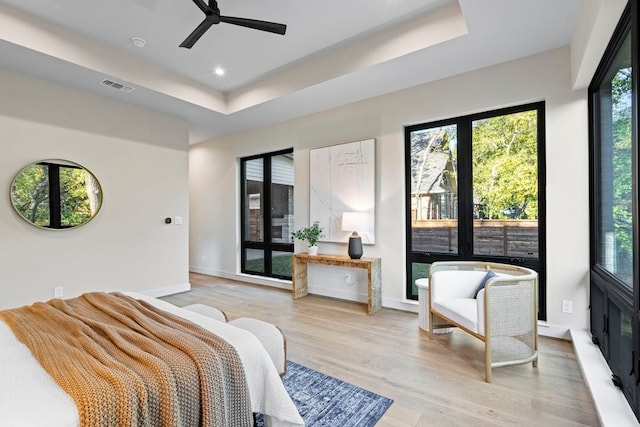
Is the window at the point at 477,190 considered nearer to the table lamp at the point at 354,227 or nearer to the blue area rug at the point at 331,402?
the table lamp at the point at 354,227

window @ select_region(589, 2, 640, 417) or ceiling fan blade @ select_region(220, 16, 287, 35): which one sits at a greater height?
ceiling fan blade @ select_region(220, 16, 287, 35)

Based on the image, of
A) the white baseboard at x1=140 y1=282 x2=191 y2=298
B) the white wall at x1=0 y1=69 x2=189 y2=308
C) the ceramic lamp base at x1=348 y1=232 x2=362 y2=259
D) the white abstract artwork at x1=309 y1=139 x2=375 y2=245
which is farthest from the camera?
the white baseboard at x1=140 y1=282 x2=191 y2=298

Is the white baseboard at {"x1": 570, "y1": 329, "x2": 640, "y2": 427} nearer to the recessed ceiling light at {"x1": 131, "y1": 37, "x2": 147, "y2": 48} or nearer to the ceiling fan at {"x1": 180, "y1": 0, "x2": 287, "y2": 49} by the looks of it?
the ceiling fan at {"x1": 180, "y1": 0, "x2": 287, "y2": 49}

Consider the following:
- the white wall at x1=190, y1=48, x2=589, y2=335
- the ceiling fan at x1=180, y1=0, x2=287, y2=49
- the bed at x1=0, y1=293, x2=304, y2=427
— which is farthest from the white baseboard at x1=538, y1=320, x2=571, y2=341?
the ceiling fan at x1=180, y1=0, x2=287, y2=49

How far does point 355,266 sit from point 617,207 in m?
2.45

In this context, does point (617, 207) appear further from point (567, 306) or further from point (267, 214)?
point (267, 214)

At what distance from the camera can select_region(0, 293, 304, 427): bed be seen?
977 millimetres

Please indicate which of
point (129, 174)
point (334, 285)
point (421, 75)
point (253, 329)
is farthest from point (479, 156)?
point (129, 174)

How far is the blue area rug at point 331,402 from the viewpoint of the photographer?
179 cm

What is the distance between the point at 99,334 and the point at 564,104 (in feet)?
13.0

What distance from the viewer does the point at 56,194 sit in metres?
3.62

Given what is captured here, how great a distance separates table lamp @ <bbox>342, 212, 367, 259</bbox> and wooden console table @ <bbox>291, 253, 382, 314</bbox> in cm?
10

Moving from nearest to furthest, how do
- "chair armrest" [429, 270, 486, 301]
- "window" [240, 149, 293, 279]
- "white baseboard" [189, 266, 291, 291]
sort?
1. "chair armrest" [429, 270, 486, 301]
2. "white baseboard" [189, 266, 291, 291]
3. "window" [240, 149, 293, 279]

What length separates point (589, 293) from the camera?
2.78 metres
